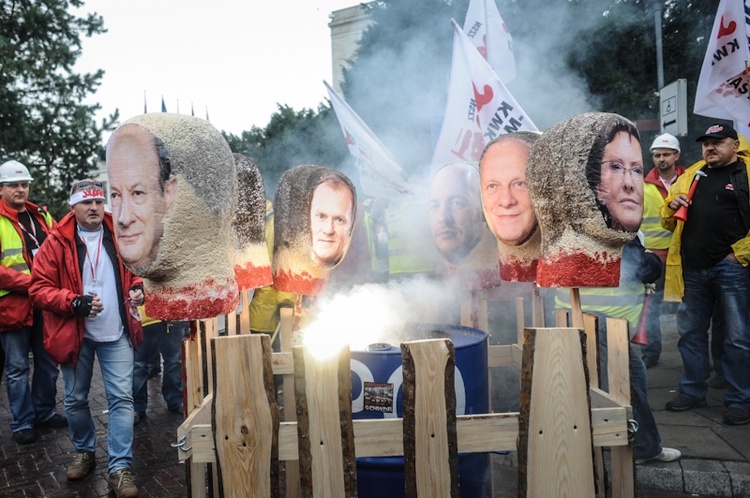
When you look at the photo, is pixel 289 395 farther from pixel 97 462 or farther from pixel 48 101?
pixel 48 101

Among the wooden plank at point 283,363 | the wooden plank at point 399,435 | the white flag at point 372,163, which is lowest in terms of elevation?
the wooden plank at point 399,435

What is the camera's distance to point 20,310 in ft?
16.3

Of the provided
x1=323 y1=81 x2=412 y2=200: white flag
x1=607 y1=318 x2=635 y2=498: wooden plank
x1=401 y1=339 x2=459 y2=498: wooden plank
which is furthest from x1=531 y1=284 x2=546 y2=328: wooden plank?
x1=401 y1=339 x2=459 y2=498: wooden plank

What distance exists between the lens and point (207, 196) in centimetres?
255

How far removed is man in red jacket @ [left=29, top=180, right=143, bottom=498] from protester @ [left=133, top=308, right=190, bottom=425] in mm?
1292

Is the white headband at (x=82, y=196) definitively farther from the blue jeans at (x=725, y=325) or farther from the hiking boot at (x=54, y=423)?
the blue jeans at (x=725, y=325)

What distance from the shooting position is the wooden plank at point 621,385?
251 centimetres

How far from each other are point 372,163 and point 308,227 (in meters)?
1.33

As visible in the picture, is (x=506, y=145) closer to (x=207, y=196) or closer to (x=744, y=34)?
(x=207, y=196)

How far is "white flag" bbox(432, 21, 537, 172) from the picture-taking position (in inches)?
147

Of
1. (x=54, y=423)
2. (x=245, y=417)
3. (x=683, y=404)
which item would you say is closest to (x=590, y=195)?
(x=245, y=417)

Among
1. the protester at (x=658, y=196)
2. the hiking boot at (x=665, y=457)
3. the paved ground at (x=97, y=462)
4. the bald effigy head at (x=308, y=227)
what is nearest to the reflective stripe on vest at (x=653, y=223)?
the protester at (x=658, y=196)

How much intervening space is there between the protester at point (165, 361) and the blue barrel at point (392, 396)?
9.79 ft

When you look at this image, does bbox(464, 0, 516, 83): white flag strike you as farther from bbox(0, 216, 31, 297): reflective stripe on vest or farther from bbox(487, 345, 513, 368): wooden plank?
bbox(0, 216, 31, 297): reflective stripe on vest
